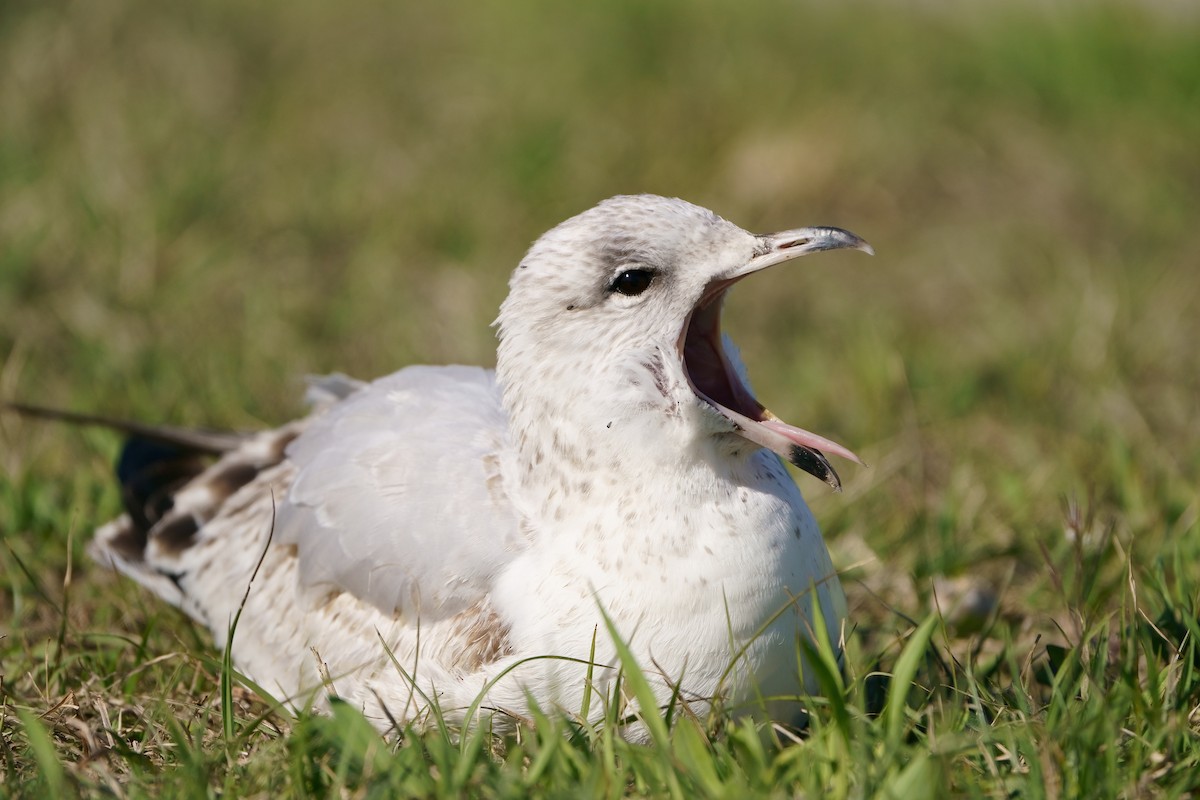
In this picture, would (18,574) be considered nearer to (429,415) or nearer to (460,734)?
(429,415)

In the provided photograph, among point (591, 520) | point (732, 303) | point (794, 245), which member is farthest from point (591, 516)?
point (732, 303)

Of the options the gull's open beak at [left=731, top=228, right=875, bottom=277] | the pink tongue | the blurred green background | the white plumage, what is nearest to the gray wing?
the white plumage

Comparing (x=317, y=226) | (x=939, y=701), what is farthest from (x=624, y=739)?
(x=317, y=226)

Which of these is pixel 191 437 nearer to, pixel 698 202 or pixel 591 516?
pixel 591 516

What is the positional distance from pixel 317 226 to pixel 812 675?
4.29m

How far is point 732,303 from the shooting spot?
6410 mm

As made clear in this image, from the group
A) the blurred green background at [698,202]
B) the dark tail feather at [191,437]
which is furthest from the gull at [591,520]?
the blurred green background at [698,202]

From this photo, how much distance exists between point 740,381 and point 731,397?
5 centimetres

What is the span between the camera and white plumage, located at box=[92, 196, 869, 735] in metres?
3.02

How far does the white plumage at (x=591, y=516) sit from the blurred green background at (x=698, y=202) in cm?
105

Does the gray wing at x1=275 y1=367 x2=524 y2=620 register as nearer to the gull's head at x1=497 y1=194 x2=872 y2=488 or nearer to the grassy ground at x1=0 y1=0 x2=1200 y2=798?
the gull's head at x1=497 y1=194 x2=872 y2=488

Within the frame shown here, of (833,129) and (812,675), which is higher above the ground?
(833,129)

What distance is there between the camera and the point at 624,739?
2941 mm

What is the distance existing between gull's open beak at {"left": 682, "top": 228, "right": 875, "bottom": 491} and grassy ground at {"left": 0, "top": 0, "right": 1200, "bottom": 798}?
1.57 ft
